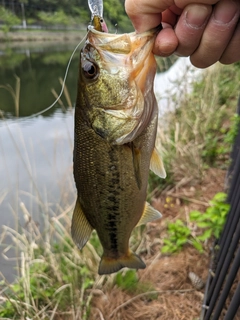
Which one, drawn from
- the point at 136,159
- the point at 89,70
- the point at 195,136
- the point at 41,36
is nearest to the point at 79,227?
the point at 136,159

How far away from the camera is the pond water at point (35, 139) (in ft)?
12.7

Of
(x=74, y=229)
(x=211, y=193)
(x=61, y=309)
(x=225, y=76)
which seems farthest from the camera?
(x=225, y=76)

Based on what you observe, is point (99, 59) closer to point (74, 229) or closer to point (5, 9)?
point (74, 229)

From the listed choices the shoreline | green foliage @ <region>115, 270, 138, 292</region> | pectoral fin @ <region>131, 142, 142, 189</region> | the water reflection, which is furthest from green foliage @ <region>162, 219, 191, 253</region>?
the shoreline

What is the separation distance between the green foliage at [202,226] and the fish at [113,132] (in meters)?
0.92

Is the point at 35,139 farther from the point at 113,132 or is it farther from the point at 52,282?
the point at 113,132

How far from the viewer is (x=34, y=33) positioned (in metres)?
29.1

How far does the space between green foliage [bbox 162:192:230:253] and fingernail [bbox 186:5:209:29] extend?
168 centimetres

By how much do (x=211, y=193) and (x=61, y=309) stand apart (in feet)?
7.25

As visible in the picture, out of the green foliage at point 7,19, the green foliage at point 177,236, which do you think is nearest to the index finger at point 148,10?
the green foliage at point 177,236

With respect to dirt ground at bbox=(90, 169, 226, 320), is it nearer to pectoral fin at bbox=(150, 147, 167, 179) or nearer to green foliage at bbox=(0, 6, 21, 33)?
pectoral fin at bbox=(150, 147, 167, 179)

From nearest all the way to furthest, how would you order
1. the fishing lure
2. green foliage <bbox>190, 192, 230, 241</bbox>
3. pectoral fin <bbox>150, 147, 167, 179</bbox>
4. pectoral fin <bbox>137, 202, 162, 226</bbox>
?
the fishing lure
pectoral fin <bbox>150, 147, 167, 179</bbox>
pectoral fin <bbox>137, 202, 162, 226</bbox>
green foliage <bbox>190, 192, 230, 241</bbox>

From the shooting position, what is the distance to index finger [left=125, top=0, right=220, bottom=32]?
117cm

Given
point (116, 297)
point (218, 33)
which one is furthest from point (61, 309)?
point (218, 33)
